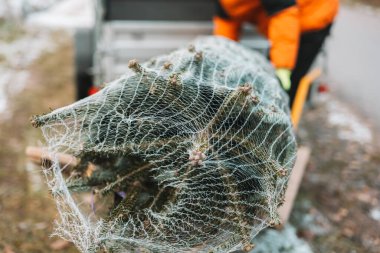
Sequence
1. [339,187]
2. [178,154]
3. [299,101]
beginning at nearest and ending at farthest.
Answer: [178,154], [299,101], [339,187]

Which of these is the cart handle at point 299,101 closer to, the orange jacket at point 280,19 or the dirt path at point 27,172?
the orange jacket at point 280,19

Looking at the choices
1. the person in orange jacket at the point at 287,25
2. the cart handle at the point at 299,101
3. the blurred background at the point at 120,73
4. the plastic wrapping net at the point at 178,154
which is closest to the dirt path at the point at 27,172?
the blurred background at the point at 120,73

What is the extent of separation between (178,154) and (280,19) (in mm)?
1345

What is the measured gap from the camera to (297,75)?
11.2ft

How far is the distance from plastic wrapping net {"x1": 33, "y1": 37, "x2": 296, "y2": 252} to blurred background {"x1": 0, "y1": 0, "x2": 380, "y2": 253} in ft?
0.90

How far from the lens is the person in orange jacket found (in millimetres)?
2773

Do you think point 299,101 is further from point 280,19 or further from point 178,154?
point 178,154

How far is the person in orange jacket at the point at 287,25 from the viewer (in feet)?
9.10

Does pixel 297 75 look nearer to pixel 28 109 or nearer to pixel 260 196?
pixel 260 196

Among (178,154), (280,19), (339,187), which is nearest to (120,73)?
(280,19)

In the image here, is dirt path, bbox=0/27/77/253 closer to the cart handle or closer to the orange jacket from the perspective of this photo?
the orange jacket

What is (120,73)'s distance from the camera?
3.67 metres

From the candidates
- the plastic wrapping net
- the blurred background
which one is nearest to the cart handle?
the blurred background

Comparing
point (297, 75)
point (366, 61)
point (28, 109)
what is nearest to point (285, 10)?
point (297, 75)
